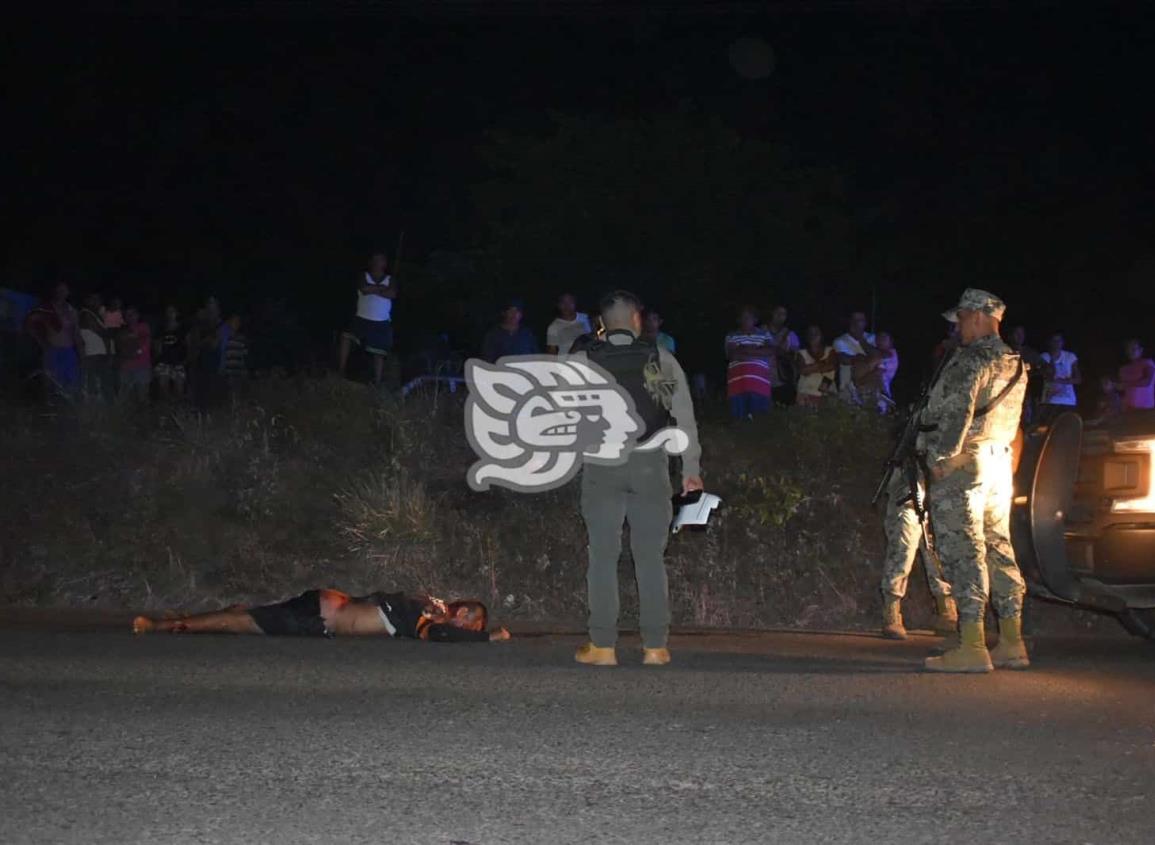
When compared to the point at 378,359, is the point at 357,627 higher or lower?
lower

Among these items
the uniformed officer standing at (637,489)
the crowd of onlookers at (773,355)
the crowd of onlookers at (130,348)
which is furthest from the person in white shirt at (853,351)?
the uniformed officer standing at (637,489)

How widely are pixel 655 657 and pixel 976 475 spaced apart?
189 centimetres

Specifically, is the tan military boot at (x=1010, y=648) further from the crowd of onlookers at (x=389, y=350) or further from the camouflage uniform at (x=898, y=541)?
the crowd of onlookers at (x=389, y=350)

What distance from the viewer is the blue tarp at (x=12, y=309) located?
1696 cm

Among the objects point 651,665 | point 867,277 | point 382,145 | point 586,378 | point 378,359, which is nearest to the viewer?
point 651,665

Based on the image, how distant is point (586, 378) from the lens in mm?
8945

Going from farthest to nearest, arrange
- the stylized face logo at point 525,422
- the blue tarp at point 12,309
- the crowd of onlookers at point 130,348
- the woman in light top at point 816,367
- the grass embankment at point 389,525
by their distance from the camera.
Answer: the blue tarp at point 12,309, the crowd of onlookers at point 130,348, the woman in light top at point 816,367, the stylized face logo at point 525,422, the grass embankment at point 389,525

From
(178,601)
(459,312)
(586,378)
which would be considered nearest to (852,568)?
(586,378)

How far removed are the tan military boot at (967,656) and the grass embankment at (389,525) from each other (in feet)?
8.80

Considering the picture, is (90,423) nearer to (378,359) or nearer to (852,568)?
(378,359)

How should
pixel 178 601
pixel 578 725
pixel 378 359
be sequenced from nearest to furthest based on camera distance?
pixel 578 725 < pixel 178 601 < pixel 378 359

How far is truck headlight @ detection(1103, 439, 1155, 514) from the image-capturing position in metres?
8.48

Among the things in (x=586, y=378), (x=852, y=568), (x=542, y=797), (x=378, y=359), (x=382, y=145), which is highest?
(x=382, y=145)

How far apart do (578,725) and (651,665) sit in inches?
76.5
